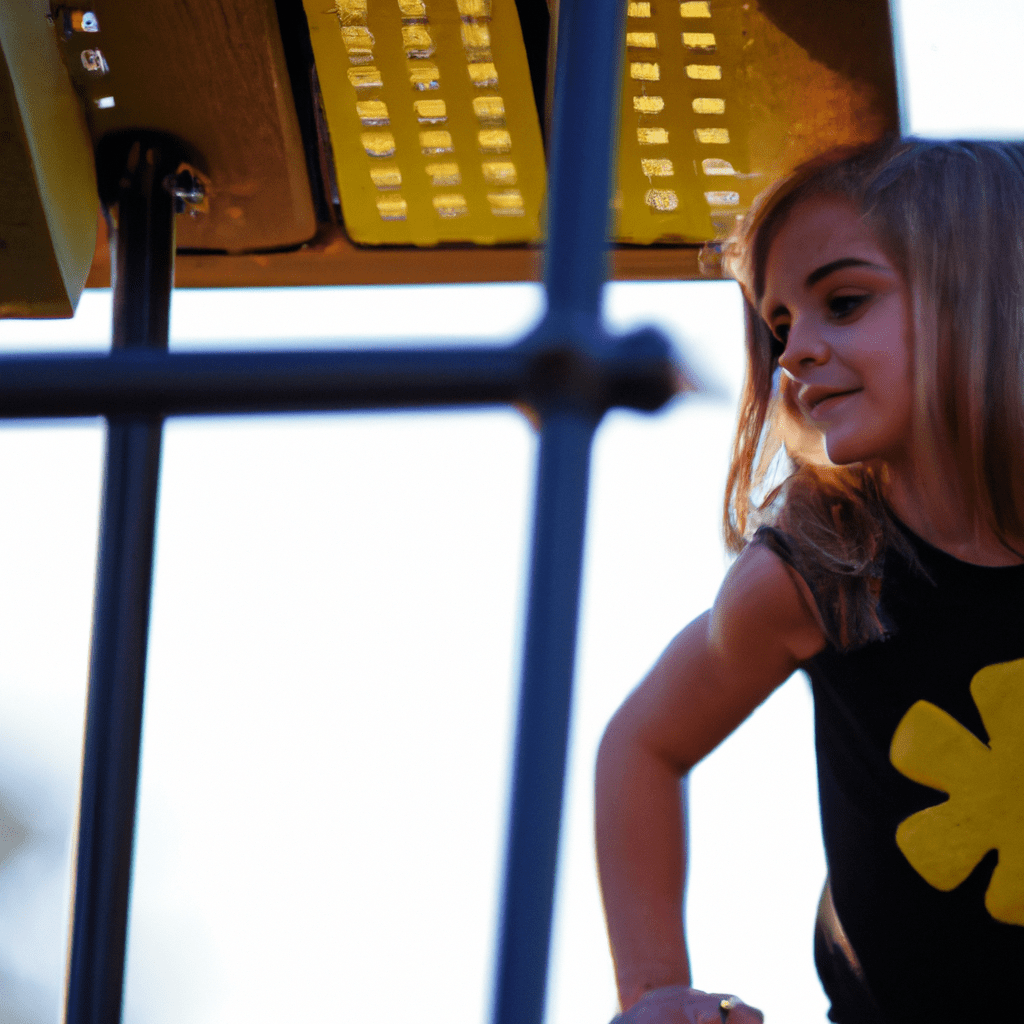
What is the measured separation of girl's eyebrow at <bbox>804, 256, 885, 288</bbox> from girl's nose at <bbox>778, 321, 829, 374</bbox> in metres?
0.04

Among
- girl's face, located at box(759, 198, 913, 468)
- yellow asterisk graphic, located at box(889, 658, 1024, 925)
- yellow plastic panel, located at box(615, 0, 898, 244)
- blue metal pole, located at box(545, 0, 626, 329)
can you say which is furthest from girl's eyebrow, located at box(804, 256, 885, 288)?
blue metal pole, located at box(545, 0, 626, 329)

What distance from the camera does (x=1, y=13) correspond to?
622mm

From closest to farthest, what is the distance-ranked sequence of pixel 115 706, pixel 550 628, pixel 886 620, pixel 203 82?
pixel 550 628 < pixel 115 706 < pixel 203 82 < pixel 886 620

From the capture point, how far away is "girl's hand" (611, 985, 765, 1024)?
61 cm

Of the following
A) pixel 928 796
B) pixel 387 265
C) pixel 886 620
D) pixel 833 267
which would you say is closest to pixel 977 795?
pixel 928 796

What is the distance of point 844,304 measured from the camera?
98cm

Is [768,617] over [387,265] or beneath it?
beneath

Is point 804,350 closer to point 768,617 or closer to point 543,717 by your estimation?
point 768,617

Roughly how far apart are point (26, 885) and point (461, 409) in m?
7.37

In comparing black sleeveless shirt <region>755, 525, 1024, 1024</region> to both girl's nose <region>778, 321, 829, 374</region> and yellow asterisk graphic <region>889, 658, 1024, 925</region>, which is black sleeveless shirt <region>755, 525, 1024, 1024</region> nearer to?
yellow asterisk graphic <region>889, 658, 1024, 925</region>

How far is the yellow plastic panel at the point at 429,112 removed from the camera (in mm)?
785

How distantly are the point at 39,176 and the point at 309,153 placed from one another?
0.23m

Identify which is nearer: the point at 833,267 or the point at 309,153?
the point at 309,153

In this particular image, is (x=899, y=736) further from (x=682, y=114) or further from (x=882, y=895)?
(x=682, y=114)
